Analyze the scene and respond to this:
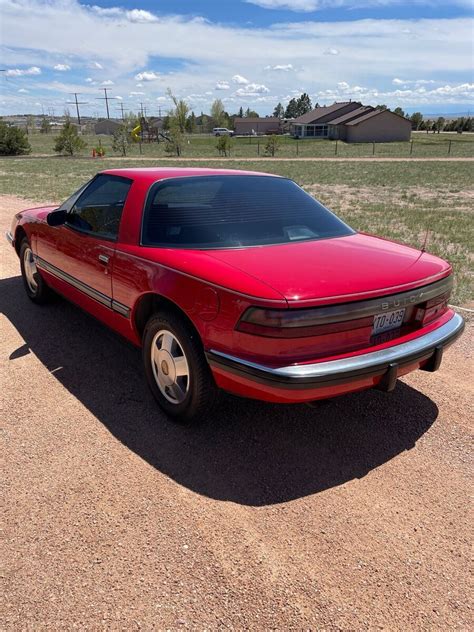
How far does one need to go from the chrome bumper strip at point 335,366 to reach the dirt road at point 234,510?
0.39m

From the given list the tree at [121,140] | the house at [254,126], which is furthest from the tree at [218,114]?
the tree at [121,140]

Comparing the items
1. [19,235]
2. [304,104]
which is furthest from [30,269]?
[304,104]

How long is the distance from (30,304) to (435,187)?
16.7 metres

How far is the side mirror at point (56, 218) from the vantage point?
408cm

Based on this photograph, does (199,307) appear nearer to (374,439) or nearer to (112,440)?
(112,440)

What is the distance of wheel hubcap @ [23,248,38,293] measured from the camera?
205 inches

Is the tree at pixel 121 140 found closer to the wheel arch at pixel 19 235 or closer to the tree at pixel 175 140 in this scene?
the tree at pixel 175 140

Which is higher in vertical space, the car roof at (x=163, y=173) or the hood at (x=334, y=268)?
the car roof at (x=163, y=173)

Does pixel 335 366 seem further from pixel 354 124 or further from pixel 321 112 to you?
pixel 321 112

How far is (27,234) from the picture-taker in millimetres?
5129

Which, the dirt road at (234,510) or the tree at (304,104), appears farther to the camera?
the tree at (304,104)

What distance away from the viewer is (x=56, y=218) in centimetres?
412

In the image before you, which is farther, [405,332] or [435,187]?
[435,187]

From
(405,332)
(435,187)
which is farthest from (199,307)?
(435,187)
